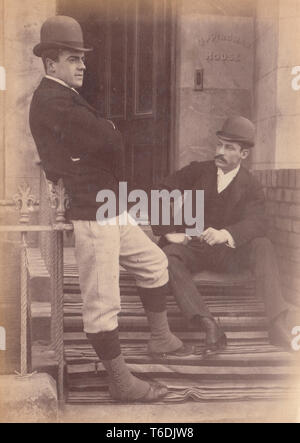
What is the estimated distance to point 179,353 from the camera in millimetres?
4305

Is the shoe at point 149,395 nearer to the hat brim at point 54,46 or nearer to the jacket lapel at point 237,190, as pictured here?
the jacket lapel at point 237,190

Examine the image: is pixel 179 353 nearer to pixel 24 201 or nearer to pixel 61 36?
pixel 24 201

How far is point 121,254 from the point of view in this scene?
4152 millimetres

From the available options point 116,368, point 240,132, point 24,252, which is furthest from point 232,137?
point 116,368

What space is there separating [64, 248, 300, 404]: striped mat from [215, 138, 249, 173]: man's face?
0.99 meters

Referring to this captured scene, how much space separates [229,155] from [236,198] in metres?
0.33

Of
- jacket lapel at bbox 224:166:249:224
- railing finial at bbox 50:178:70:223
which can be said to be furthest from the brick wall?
railing finial at bbox 50:178:70:223

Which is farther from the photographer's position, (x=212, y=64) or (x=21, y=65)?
(x=212, y=64)

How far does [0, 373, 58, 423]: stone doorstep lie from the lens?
13.1 feet

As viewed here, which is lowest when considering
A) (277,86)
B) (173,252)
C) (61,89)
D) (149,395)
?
(149,395)

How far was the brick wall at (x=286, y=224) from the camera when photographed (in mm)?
4566

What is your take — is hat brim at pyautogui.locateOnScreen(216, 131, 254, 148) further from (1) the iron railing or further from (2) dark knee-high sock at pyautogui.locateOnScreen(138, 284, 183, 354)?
(1) the iron railing

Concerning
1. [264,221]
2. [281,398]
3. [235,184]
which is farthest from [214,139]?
[281,398]
